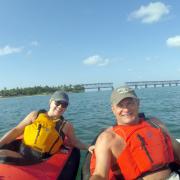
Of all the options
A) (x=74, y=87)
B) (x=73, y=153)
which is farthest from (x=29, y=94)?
(x=73, y=153)

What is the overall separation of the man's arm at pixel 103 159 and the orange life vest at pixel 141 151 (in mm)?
123

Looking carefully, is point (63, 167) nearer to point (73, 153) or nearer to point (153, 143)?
point (73, 153)

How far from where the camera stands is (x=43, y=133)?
445cm

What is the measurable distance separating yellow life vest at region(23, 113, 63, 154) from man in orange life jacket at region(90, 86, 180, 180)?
4.89 feet

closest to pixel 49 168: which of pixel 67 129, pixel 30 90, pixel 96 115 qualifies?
pixel 67 129

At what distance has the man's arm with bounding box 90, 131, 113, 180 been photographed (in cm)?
293

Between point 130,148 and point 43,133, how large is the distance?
5.82ft

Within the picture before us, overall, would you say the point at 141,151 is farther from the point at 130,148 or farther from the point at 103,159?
the point at 103,159

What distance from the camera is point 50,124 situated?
4570 mm

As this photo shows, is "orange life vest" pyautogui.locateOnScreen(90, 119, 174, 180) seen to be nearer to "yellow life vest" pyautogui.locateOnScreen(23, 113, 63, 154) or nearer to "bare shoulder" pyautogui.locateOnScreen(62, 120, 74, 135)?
"yellow life vest" pyautogui.locateOnScreen(23, 113, 63, 154)

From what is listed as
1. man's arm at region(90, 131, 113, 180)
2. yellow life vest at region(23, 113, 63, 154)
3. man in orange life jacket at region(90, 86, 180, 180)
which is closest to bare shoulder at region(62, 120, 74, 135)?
yellow life vest at region(23, 113, 63, 154)

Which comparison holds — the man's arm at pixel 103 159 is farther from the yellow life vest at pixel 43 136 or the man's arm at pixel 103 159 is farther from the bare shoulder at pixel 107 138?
the yellow life vest at pixel 43 136

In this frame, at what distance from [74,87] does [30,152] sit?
83.2 metres

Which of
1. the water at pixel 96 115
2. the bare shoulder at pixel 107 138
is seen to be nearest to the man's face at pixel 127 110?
the bare shoulder at pixel 107 138
